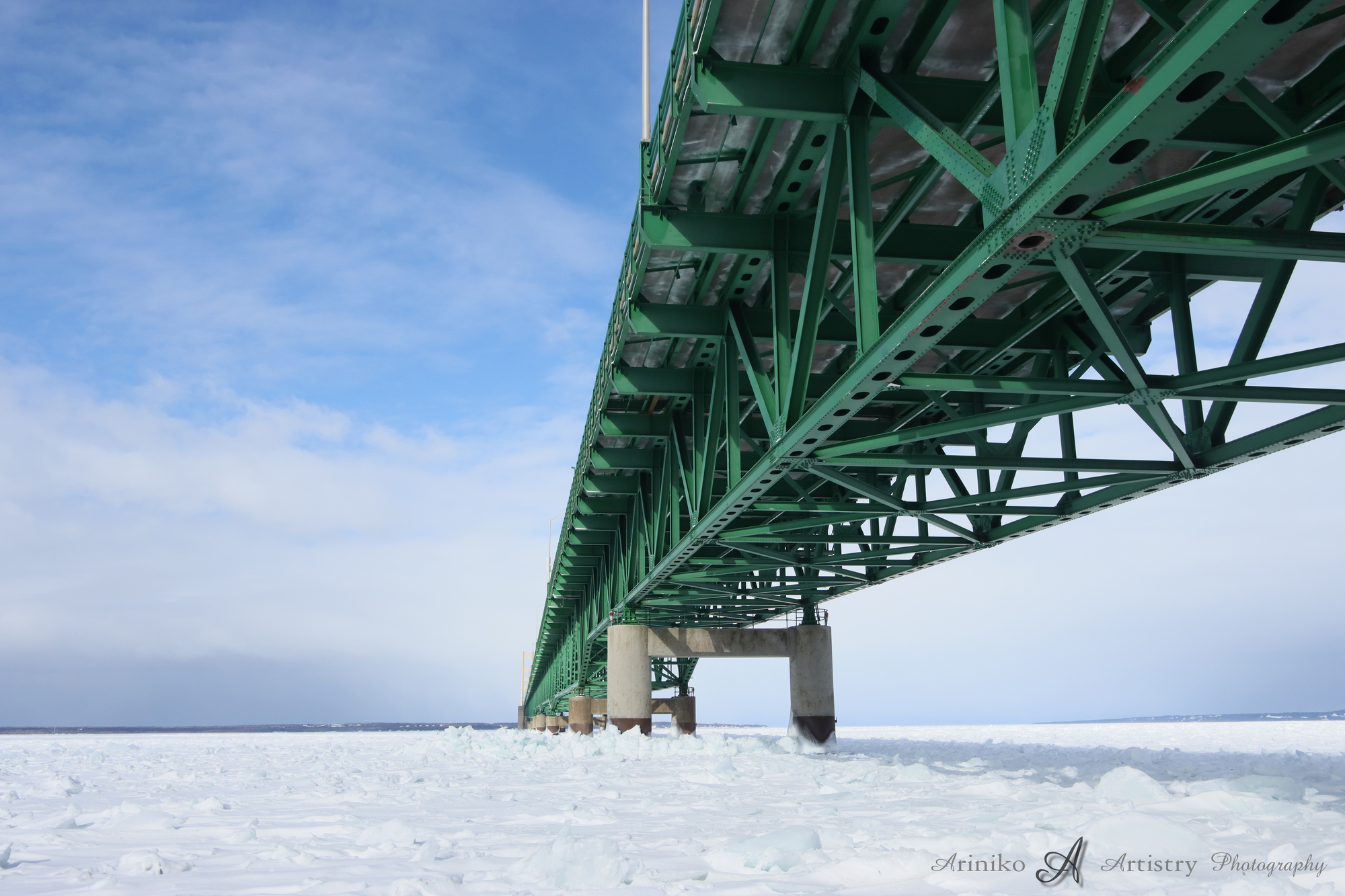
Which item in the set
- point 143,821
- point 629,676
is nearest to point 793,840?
point 143,821

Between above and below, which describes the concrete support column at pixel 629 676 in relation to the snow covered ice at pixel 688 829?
above

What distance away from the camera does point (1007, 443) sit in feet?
47.1

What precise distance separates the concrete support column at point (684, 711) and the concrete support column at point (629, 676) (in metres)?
17.9

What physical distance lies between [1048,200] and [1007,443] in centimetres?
948

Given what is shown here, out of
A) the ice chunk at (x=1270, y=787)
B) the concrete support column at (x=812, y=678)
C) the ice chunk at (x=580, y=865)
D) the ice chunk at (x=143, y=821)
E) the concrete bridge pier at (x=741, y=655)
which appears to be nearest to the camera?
the ice chunk at (x=580, y=865)

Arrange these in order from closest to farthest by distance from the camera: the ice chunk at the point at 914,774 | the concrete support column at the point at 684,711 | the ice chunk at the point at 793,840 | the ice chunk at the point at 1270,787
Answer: the ice chunk at the point at 793,840 < the ice chunk at the point at 1270,787 < the ice chunk at the point at 914,774 < the concrete support column at the point at 684,711

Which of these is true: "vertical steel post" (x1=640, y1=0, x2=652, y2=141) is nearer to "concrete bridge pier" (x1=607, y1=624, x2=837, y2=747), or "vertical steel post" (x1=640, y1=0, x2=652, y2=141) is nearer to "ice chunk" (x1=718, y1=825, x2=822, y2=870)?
"ice chunk" (x1=718, y1=825, x2=822, y2=870)

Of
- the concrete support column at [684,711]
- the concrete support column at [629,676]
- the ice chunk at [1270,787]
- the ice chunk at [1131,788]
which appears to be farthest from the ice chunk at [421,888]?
the concrete support column at [684,711]

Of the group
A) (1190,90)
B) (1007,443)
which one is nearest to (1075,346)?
(1007,443)

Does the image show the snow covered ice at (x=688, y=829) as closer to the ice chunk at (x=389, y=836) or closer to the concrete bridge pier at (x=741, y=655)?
the ice chunk at (x=389, y=836)

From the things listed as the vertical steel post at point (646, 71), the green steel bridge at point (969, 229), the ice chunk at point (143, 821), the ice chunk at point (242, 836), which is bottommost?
the ice chunk at point (143, 821)

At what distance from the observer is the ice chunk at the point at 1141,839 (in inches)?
244

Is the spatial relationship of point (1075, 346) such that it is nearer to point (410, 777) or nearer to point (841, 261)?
point (841, 261)

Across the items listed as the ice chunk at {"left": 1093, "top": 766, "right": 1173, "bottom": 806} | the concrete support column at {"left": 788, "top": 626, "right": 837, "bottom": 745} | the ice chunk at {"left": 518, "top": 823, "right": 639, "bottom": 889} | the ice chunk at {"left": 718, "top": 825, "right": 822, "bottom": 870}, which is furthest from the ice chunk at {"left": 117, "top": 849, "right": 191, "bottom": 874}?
the concrete support column at {"left": 788, "top": 626, "right": 837, "bottom": 745}
